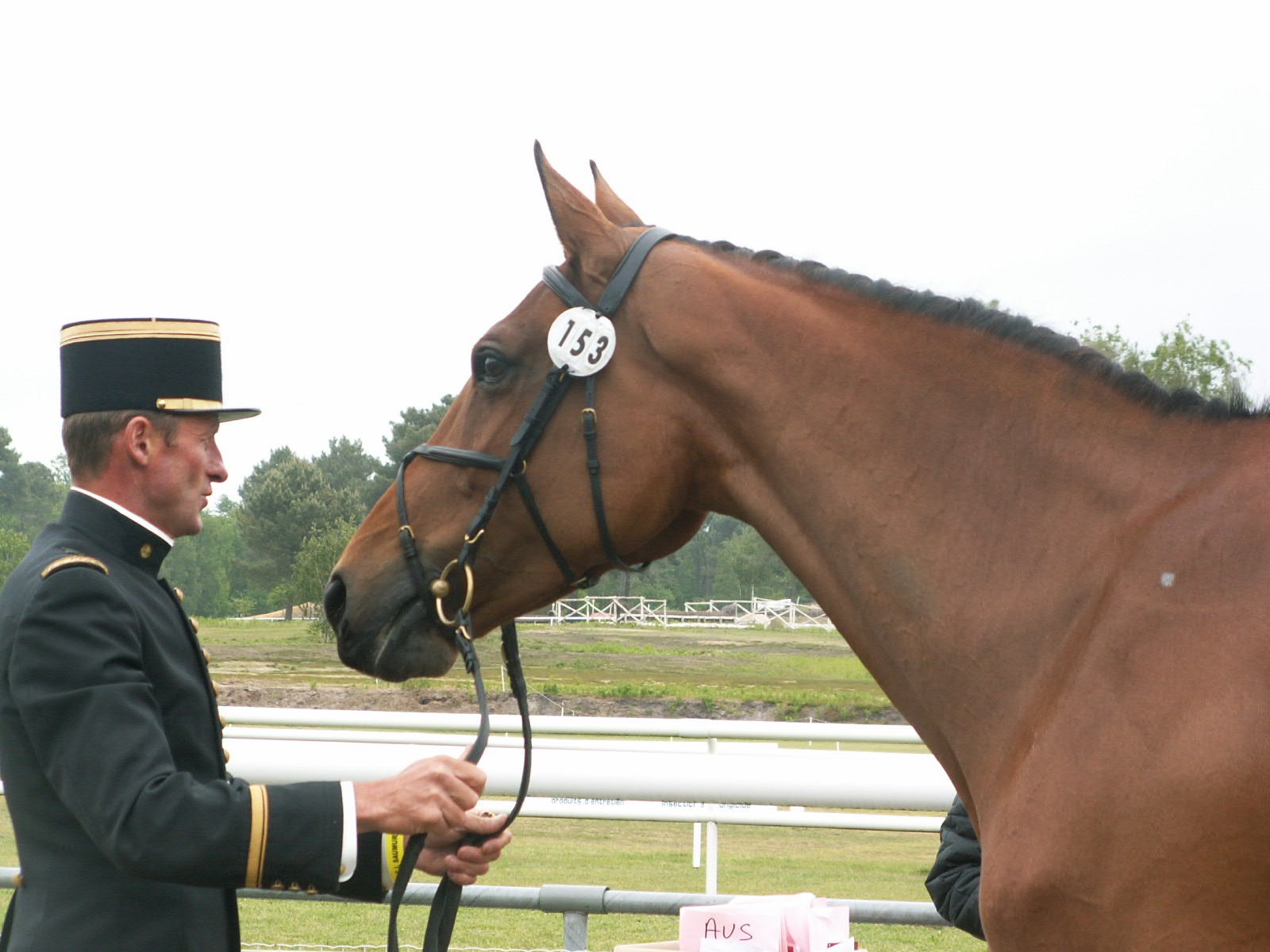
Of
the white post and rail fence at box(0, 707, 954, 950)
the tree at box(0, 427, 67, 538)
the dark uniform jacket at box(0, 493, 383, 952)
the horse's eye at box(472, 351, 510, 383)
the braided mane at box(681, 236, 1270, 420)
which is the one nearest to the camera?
the dark uniform jacket at box(0, 493, 383, 952)

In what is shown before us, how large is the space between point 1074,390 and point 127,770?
182cm

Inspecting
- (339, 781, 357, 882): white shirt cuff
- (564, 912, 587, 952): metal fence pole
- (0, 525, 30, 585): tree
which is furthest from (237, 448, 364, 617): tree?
(339, 781, 357, 882): white shirt cuff

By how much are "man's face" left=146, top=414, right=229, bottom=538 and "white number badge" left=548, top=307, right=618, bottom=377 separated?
72 cm

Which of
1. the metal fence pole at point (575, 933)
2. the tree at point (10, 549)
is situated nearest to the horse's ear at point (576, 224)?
the metal fence pole at point (575, 933)

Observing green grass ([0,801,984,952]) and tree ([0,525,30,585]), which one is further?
tree ([0,525,30,585])

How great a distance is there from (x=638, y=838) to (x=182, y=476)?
10776 mm

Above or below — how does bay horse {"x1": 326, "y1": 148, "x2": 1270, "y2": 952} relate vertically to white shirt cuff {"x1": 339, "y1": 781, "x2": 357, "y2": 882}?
above

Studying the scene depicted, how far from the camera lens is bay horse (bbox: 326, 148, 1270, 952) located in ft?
6.90

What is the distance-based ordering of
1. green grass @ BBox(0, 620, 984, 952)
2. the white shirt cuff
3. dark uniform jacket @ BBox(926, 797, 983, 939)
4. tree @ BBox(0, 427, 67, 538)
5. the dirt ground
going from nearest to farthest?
the white shirt cuff < dark uniform jacket @ BBox(926, 797, 983, 939) < green grass @ BBox(0, 620, 984, 952) < the dirt ground < tree @ BBox(0, 427, 67, 538)

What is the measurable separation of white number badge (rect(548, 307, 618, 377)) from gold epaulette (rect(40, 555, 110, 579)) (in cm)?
100

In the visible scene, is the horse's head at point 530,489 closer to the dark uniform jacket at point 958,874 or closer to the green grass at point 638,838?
the dark uniform jacket at point 958,874

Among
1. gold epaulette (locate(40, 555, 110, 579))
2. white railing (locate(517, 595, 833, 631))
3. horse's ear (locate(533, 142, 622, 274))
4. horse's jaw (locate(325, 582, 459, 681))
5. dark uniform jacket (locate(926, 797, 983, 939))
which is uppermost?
horse's ear (locate(533, 142, 622, 274))

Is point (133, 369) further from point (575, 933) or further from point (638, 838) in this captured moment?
point (638, 838)

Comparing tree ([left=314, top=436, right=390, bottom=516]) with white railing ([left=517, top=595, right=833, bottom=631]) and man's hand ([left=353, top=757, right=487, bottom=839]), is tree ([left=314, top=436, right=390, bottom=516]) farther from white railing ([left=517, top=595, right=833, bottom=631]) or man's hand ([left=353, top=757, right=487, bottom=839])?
man's hand ([left=353, top=757, right=487, bottom=839])
